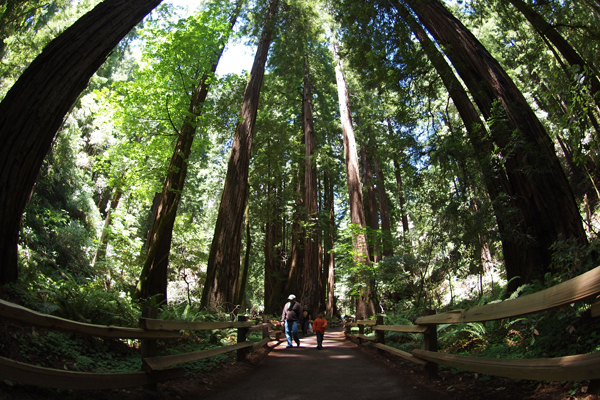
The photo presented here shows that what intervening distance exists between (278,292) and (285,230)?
5.15m

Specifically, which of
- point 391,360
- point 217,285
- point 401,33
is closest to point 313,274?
point 217,285

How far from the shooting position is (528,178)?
19.6 ft

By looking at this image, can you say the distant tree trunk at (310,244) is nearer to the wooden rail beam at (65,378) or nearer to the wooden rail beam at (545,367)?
the wooden rail beam at (65,378)

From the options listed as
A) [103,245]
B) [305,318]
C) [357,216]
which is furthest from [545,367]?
[103,245]

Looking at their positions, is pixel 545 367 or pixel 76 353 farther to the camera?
pixel 76 353

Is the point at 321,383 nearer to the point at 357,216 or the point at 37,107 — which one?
the point at 37,107

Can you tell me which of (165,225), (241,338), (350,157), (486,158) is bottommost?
(241,338)

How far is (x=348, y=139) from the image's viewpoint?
15461 mm

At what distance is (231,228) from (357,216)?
6297mm

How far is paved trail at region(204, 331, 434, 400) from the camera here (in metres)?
4.29

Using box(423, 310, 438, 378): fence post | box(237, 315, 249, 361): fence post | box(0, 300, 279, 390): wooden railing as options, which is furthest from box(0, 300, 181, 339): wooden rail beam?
box(423, 310, 438, 378): fence post

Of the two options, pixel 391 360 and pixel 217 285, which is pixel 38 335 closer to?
pixel 217 285

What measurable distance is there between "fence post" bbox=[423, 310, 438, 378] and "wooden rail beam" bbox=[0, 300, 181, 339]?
353 cm

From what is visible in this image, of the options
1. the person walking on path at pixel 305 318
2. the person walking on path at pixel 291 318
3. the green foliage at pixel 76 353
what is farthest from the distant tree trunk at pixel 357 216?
the green foliage at pixel 76 353
